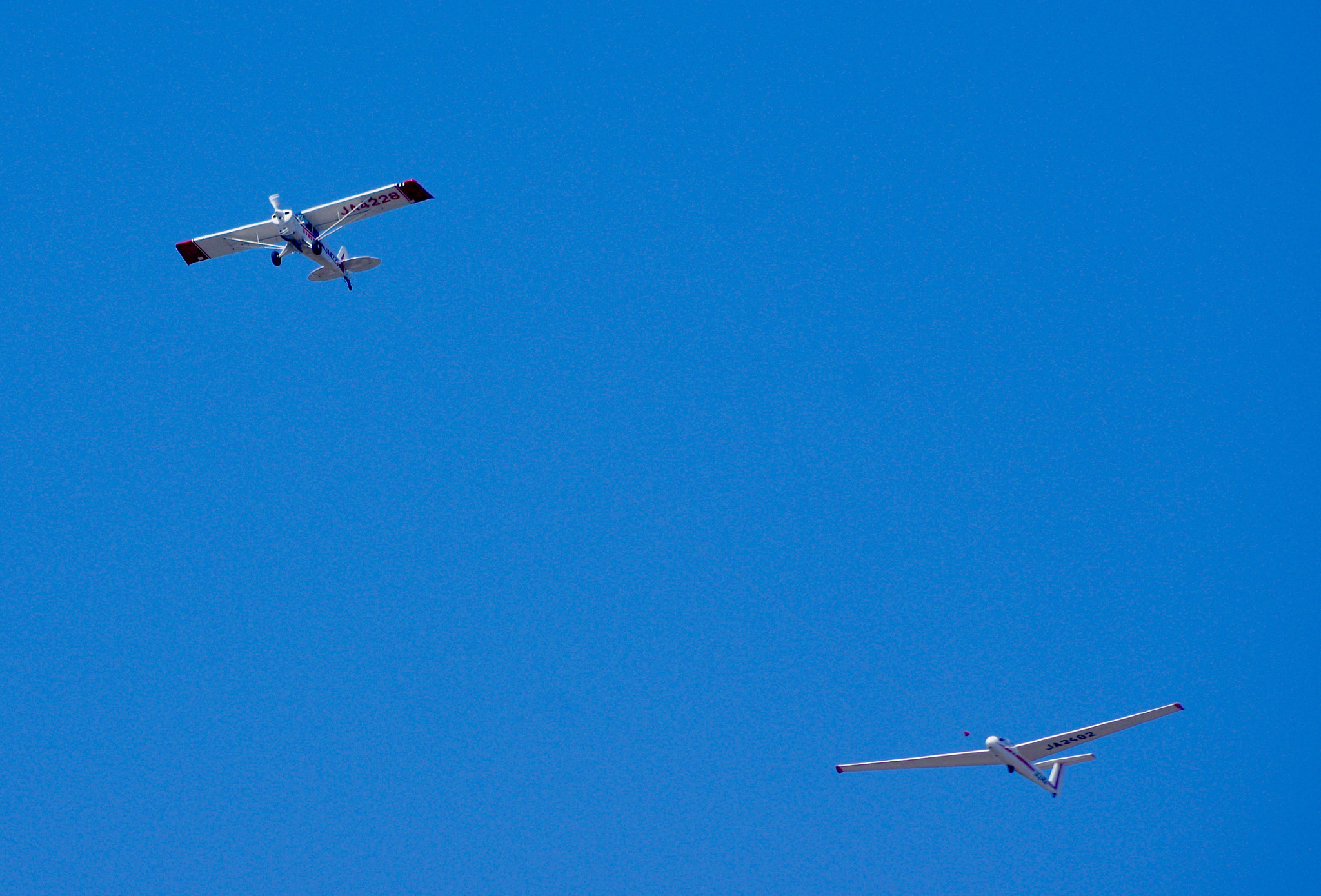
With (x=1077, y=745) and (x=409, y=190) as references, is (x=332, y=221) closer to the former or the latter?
(x=409, y=190)

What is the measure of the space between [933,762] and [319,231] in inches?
1124

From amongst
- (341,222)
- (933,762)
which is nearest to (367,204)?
(341,222)

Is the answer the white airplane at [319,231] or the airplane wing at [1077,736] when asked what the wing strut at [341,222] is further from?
the airplane wing at [1077,736]

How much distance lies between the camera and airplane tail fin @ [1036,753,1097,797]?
41375 mm

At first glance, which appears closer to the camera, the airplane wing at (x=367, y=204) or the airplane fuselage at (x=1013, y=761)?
the airplane fuselage at (x=1013, y=761)

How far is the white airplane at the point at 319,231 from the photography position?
43656 mm

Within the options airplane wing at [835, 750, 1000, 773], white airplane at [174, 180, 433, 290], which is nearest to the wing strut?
white airplane at [174, 180, 433, 290]

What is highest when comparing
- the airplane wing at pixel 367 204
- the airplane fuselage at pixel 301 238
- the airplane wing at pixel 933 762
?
the airplane wing at pixel 367 204

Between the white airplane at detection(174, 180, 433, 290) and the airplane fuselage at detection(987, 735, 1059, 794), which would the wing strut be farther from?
the airplane fuselage at detection(987, 735, 1059, 794)

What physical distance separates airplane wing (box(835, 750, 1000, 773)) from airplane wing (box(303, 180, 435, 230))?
2497 cm

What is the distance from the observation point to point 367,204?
→ 1767 inches

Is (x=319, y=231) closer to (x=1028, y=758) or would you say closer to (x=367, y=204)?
(x=367, y=204)

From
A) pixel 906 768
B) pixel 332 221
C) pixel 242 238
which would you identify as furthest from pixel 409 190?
pixel 906 768

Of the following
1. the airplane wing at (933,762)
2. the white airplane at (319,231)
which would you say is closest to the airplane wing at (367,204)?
the white airplane at (319,231)
